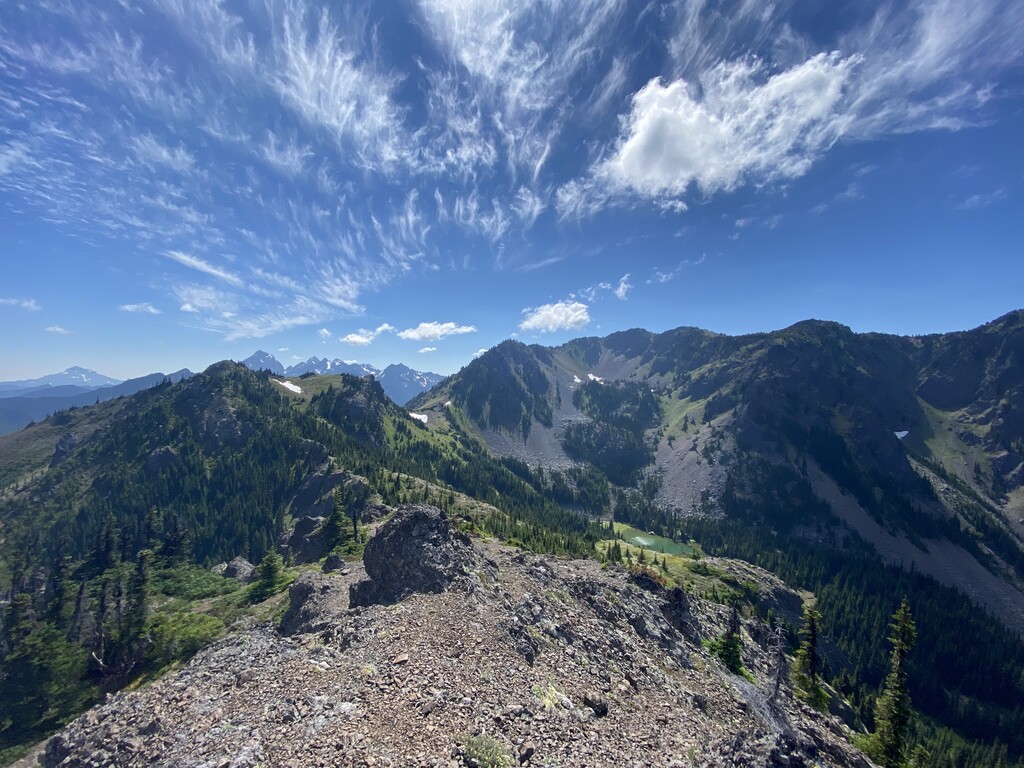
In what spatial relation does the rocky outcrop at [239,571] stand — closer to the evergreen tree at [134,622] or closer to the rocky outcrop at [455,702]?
the evergreen tree at [134,622]

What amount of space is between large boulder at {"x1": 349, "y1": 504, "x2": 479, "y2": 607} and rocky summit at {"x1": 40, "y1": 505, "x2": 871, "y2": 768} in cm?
19

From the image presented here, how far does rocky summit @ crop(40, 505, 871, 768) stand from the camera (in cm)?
1978

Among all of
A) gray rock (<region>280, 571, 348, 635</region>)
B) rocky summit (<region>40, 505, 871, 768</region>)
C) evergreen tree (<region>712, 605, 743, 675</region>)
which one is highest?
rocky summit (<region>40, 505, 871, 768</region>)

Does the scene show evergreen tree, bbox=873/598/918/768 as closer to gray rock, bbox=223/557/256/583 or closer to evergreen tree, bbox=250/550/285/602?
evergreen tree, bbox=250/550/285/602

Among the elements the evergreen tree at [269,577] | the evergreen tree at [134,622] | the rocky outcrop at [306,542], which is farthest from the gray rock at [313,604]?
the rocky outcrop at [306,542]

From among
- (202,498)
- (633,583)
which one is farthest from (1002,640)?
(202,498)

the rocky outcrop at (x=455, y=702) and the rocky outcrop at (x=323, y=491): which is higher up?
the rocky outcrop at (x=455, y=702)

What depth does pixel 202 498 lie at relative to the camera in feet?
619

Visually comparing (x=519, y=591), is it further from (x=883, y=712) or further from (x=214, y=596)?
(x=214, y=596)

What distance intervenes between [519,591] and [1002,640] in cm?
22999

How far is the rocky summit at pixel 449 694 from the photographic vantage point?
19.8 metres

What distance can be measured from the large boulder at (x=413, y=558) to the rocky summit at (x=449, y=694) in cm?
19

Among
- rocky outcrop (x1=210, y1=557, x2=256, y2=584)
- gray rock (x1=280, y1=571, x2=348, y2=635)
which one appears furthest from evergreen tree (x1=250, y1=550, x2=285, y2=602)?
gray rock (x1=280, y1=571, x2=348, y2=635)

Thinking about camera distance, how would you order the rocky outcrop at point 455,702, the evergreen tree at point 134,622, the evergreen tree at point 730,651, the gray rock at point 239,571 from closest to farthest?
the rocky outcrop at point 455,702
the evergreen tree at point 730,651
the evergreen tree at point 134,622
the gray rock at point 239,571
